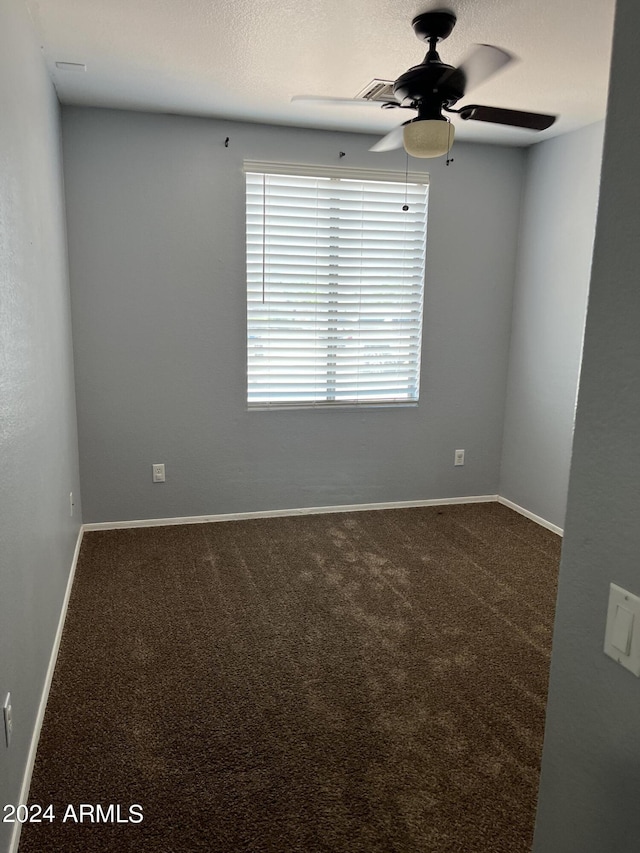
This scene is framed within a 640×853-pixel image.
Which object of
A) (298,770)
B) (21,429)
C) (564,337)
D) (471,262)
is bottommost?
(298,770)

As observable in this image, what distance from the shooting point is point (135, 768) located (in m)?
2.00

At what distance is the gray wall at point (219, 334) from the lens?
12.5ft

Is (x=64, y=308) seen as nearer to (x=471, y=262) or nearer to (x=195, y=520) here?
(x=195, y=520)

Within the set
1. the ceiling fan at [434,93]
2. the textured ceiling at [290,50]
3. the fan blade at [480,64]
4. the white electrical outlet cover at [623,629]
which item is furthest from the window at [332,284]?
the white electrical outlet cover at [623,629]

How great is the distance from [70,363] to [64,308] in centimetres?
35

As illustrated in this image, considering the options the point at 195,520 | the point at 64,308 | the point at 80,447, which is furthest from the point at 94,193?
the point at 195,520

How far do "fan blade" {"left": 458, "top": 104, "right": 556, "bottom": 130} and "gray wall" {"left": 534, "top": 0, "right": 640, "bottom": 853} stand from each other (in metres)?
1.78

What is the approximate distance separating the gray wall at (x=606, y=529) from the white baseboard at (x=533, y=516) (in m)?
3.39

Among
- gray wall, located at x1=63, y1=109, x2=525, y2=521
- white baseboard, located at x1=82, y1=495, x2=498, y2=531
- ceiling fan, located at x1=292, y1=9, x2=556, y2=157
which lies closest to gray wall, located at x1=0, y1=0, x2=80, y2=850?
gray wall, located at x1=63, y1=109, x2=525, y2=521

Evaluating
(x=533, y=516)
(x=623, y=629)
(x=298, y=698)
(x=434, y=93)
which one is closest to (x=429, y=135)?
(x=434, y=93)

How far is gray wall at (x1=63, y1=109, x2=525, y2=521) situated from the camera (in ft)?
12.5

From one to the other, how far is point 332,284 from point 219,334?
2.86 feet

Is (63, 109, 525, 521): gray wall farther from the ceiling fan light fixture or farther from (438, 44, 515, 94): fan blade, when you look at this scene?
(438, 44, 515, 94): fan blade

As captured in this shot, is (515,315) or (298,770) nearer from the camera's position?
(298,770)
